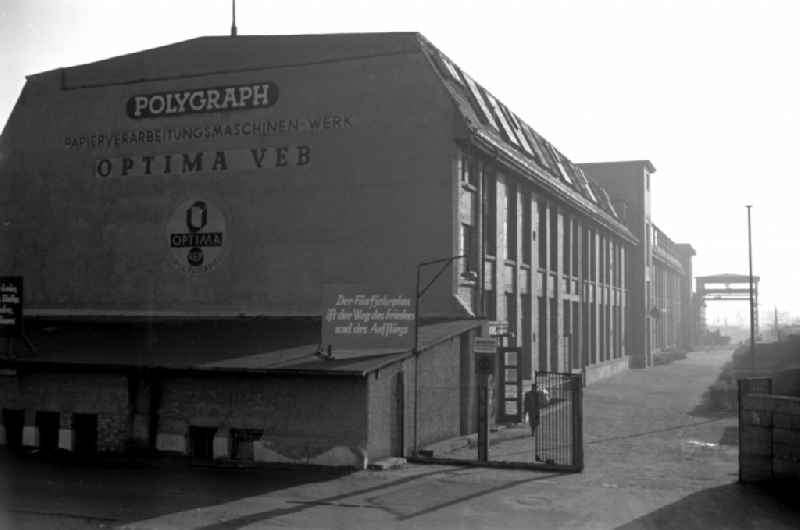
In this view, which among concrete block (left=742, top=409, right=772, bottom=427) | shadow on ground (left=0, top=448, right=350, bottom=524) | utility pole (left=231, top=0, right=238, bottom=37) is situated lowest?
shadow on ground (left=0, top=448, right=350, bottom=524)

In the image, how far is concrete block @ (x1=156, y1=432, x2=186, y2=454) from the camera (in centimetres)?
2012

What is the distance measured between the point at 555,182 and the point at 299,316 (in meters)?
15.1

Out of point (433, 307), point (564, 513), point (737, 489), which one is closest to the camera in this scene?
point (564, 513)

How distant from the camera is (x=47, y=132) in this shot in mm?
29234

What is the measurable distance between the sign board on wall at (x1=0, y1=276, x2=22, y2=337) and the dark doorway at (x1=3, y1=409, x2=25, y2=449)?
7.17ft

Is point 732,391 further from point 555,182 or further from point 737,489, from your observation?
point 737,489

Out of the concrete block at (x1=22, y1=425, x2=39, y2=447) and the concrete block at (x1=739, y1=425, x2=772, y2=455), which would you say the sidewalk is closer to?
the concrete block at (x1=739, y1=425, x2=772, y2=455)


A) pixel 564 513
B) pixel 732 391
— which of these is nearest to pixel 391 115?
pixel 564 513

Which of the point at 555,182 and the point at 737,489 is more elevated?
the point at 555,182

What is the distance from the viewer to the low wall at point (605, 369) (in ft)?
147

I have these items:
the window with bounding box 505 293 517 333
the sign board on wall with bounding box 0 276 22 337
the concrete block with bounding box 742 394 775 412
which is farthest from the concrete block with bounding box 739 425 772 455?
the sign board on wall with bounding box 0 276 22 337

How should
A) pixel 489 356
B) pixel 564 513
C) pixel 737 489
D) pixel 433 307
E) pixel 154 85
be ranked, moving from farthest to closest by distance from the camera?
pixel 154 85 < pixel 433 307 < pixel 489 356 < pixel 737 489 < pixel 564 513

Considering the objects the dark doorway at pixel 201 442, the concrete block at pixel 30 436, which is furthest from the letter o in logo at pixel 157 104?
the dark doorway at pixel 201 442

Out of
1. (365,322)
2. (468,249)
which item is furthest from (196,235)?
(365,322)
